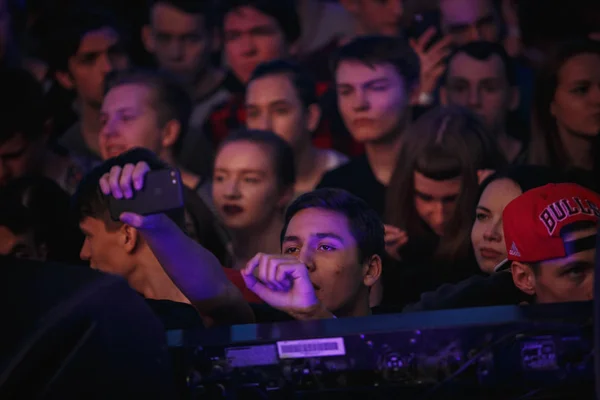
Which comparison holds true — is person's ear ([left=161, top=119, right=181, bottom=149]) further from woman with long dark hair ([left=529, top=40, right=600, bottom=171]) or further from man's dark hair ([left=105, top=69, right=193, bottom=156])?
woman with long dark hair ([left=529, top=40, right=600, bottom=171])

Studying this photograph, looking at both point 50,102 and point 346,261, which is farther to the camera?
point 50,102

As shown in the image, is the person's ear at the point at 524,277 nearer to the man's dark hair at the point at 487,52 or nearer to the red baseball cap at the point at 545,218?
the red baseball cap at the point at 545,218

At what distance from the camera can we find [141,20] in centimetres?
523

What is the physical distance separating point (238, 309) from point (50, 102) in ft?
9.73

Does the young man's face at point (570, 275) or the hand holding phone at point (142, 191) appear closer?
the hand holding phone at point (142, 191)

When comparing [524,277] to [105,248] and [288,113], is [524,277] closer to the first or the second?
[105,248]

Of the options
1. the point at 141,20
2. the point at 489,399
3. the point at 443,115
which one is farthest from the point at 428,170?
the point at 141,20

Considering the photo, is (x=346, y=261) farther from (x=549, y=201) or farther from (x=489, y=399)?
(x=489, y=399)

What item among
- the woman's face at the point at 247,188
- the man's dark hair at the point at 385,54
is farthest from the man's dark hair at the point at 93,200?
the man's dark hair at the point at 385,54

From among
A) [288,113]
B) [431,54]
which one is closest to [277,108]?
[288,113]

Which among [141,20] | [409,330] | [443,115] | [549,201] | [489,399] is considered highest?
[141,20]

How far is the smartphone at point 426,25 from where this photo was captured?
14.9 feet

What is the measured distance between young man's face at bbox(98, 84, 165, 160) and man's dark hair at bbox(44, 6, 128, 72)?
2.12ft

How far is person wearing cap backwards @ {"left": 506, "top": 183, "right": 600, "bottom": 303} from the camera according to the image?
210cm
